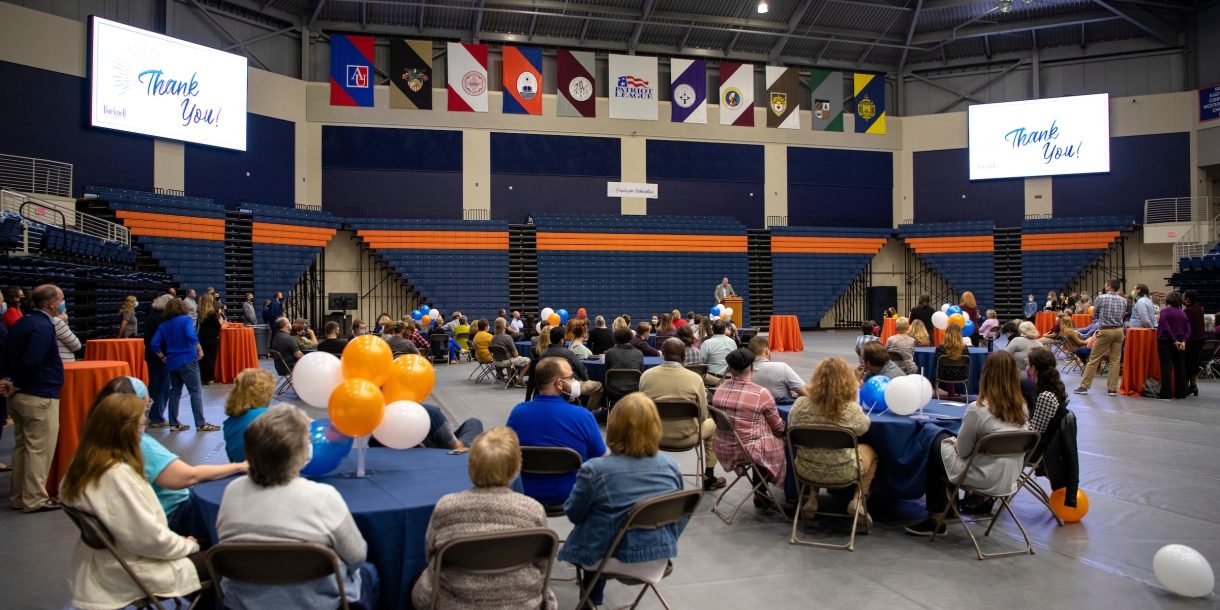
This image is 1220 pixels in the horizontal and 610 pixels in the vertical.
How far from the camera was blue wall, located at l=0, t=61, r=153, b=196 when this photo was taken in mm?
Answer: 16656

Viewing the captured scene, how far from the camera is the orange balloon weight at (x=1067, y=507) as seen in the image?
436 cm

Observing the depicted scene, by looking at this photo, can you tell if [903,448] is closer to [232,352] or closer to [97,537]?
[97,537]

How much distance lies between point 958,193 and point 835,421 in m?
25.2

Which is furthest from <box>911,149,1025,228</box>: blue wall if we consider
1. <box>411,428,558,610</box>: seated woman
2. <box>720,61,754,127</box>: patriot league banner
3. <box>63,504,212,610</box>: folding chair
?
<box>63,504,212,610</box>: folding chair

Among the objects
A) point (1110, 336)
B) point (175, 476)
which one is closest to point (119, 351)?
point (175, 476)

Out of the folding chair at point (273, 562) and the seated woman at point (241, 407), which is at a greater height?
the seated woman at point (241, 407)

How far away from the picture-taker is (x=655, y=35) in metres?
25.1

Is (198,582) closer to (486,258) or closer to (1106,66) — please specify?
(486,258)

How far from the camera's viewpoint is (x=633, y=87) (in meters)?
24.5

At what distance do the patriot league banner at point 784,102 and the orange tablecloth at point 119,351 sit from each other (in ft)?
73.1

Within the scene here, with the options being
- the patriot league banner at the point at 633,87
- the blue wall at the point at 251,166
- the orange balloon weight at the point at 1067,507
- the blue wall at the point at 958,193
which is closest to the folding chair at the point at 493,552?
the orange balloon weight at the point at 1067,507

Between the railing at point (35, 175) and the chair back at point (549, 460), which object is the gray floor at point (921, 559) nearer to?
the chair back at point (549, 460)

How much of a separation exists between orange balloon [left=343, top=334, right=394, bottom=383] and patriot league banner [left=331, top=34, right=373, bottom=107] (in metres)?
21.4

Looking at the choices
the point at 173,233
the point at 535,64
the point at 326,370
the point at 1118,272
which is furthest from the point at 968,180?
the point at 326,370
